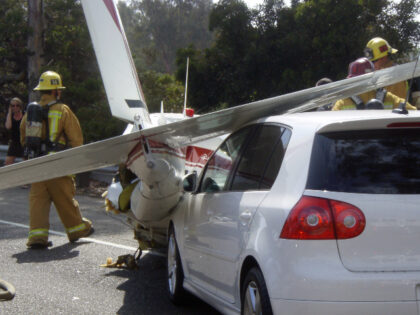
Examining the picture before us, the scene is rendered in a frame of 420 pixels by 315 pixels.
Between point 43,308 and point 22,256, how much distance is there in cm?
241

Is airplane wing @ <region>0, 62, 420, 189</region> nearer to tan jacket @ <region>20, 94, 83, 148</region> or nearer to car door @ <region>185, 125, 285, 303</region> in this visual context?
car door @ <region>185, 125, 285, 303</region>

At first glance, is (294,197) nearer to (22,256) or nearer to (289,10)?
(22,256)

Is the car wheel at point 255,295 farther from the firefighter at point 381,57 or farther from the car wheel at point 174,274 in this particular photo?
Result: the firefighter at point 381,57

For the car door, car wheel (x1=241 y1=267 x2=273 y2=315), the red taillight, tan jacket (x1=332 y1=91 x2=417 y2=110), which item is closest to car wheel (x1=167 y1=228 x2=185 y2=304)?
the car door

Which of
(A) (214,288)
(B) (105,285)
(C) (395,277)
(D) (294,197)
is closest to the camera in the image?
(C) (395,277)

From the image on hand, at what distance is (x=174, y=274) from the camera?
6094 mm

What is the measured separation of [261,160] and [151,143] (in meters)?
1.49

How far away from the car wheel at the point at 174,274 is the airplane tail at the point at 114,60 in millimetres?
1369

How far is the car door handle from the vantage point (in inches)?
170

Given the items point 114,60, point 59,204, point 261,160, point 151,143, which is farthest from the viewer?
point 59,204

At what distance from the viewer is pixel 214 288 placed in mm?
5027

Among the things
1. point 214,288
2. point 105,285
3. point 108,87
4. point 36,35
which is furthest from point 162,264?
point 36,35

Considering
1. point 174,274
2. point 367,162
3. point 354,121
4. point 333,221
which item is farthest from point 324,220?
point 174,274

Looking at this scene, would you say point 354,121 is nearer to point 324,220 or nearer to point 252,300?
point 324,220
